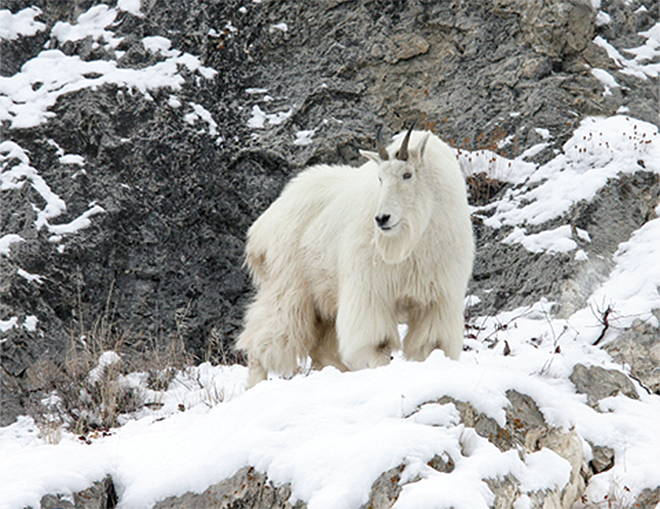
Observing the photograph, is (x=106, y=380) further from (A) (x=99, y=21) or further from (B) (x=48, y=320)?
(A) (x=99, y=21)

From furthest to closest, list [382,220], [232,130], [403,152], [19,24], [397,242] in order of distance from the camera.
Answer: [19,24] → [232,130] → [403,152] → [397,242] → [382,220]

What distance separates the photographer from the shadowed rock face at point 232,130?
8312mm

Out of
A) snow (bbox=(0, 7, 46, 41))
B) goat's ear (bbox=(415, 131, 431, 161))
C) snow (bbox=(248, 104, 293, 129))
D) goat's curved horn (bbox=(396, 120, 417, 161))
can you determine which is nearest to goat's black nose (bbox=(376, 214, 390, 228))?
goat's curved horn (bbox=(396, 120, 417, 161))

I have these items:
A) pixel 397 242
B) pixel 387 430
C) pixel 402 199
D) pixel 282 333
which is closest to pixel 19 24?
pixel 282 333

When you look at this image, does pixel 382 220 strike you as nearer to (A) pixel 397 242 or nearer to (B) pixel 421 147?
(A) pixel 397 242

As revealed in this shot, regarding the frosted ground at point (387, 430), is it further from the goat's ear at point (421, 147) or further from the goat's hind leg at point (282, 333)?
the goat's ear at point (421, 147)

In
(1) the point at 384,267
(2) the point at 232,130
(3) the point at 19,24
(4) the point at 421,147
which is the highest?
(3) the point at 19,24

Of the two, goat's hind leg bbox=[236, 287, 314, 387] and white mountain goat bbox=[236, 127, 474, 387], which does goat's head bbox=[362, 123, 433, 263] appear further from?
goat's hind leg bbox=[236, 287, 314, 387]

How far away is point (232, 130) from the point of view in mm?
9695

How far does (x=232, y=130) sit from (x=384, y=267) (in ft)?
17.3

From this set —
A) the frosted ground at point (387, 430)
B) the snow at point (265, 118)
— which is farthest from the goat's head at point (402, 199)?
the snow at point (265, 118)

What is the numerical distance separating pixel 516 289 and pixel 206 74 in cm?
544

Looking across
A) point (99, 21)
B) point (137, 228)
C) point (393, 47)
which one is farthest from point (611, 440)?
point (99, 21)

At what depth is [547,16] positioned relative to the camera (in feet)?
32.1
